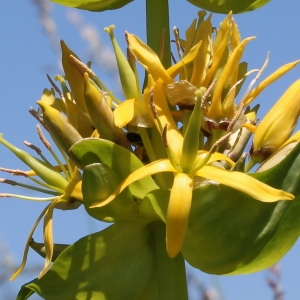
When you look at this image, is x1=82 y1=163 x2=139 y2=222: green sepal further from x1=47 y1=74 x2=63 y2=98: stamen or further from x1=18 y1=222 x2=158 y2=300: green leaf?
x1=47 y1=74 x2=63 y2=98: stamen

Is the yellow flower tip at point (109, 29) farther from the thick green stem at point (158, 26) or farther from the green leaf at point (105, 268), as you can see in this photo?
the green leaf at point (105, 268)

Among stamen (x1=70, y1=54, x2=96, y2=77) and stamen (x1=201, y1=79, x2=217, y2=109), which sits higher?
stamen (x1=70, y1=54, x2=96, y2=77)

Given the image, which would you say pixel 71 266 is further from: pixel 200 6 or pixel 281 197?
→ pixel 200 6

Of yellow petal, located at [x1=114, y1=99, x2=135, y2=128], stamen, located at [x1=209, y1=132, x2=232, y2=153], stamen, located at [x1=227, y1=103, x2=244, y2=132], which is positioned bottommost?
stamen, located at [x1=209, y1=132, x2=232, y2=153]

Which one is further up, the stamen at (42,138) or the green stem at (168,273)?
the stamen at (42,138)

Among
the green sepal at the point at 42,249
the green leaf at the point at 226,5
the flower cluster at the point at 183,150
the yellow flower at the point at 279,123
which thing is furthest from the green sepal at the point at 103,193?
the green leaf at the point at 226,5

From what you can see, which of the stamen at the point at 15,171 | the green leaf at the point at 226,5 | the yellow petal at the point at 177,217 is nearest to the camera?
the yellow petal at the point at 177,217

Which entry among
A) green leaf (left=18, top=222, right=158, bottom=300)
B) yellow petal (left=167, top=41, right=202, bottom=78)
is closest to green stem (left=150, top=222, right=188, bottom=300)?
green leaf (left=18, top=222, right=158, bottom=300)
